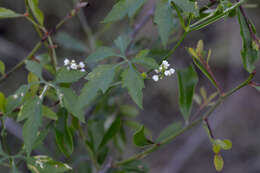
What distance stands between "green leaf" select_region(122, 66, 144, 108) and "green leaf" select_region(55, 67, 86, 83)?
6.0 inches

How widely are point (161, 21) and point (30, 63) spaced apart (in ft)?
1.55

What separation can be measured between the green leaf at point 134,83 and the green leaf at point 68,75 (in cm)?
15

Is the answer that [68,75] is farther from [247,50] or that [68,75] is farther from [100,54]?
[247,50]

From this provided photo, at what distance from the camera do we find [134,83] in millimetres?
822

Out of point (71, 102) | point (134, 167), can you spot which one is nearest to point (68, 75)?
point (71, 102)

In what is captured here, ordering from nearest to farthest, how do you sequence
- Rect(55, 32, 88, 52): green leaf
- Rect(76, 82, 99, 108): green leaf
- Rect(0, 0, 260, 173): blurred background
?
Rect(76, 82, 99, 108): green leaf → Rect(55, 32, 88, 52): green leaf → Rect(0, 0, 260, 173): blurred background

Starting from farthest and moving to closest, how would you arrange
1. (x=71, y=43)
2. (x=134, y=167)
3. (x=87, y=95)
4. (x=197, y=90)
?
(x=197, y=90) → (x=71, y=43) → (x=134, y=167) → (x=87, y=95)

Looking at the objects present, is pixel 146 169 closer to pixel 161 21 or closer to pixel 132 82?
pixel 132 82

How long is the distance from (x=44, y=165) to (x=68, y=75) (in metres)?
0.30

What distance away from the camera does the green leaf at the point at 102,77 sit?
0.81 meters

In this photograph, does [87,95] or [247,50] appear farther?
[247,50]

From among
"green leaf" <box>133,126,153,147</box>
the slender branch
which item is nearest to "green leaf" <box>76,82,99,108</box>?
"green leaf" <box>133,126,153,147</box>

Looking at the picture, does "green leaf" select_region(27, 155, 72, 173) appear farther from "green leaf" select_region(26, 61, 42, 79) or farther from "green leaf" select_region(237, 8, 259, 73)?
"green leaf" select_region(237, 8, 259, 73)

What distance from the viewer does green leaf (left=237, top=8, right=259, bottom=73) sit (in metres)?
0.88
